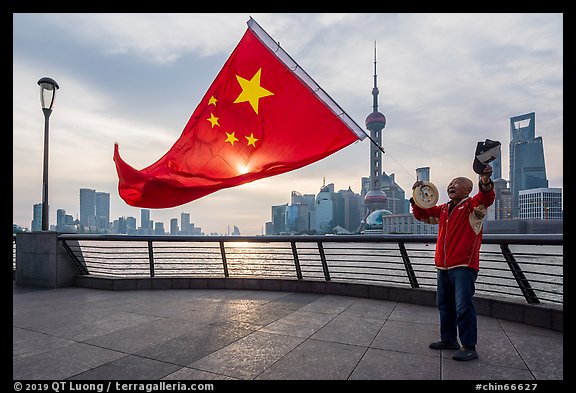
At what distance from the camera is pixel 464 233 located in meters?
3.92

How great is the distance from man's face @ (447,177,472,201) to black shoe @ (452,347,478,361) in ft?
5.90

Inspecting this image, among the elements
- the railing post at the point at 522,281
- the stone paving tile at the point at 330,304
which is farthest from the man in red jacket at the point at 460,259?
the stone paving tile at the point at 330,304

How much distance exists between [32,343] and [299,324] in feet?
12.0

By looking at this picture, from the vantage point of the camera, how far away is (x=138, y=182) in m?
4.65

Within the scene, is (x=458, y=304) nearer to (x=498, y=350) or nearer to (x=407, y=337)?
(x=498, y=350)

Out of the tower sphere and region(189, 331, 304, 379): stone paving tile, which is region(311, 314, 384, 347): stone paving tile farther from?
the tower sphere


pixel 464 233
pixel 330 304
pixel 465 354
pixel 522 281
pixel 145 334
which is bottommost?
pixel 330 304

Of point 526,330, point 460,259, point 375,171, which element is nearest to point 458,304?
point 460,259

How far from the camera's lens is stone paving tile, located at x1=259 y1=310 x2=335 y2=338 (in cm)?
469

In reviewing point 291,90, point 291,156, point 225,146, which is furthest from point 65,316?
point 291,90
